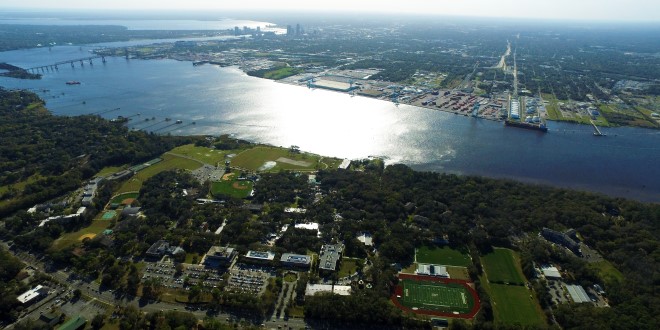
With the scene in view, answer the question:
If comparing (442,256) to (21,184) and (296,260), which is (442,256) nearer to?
(296,260)

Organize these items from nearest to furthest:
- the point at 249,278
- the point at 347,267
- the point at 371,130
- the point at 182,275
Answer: the point at 249,278
the point at 182,275
the point at 347,267
the point at 371,130

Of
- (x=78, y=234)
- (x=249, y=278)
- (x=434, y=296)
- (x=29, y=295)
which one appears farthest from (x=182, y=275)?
(x=434, y=296)

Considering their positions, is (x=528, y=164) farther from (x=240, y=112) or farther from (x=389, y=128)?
(x=240, y=112)

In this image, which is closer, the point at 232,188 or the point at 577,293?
the point at 577,293

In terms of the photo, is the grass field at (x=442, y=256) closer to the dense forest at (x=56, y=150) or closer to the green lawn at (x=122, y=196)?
the green lawn at (x=122, y=196)

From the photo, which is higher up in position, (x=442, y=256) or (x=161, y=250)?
(x=161, y=250)

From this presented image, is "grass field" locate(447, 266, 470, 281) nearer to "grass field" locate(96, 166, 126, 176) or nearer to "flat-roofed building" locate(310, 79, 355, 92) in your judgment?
"grass field" locate(96, 166, 126, 176)
